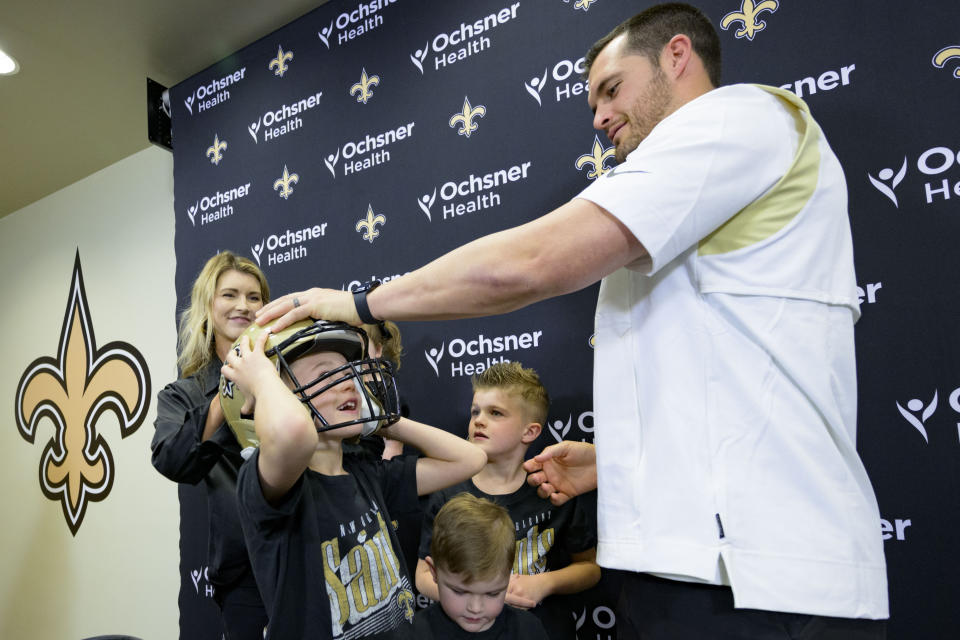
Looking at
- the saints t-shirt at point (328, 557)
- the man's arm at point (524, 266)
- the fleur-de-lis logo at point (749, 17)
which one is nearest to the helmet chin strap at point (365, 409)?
the saints t-shirt at point (328, 557)

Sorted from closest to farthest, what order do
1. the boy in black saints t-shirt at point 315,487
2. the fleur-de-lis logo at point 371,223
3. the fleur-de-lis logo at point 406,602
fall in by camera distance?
the boy in black saints t-shirt at point 315,487 → the fleur-de-lis logo at point 406,602 → the fleur-de-lis logo at point 371,223

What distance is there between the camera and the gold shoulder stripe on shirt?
1.27 meters

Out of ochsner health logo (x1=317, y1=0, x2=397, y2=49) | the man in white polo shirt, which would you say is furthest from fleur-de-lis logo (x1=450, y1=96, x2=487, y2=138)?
the man in white polo shirt

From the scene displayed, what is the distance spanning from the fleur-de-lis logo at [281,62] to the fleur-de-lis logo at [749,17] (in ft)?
7.52

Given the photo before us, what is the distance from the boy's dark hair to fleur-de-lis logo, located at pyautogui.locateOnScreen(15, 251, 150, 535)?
4069 millimetres

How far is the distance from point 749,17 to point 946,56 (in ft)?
2.02

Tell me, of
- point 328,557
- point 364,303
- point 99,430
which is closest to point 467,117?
point 364,303

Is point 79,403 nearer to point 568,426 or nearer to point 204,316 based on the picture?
point 204,316

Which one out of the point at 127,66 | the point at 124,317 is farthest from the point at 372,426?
the point at 124,317

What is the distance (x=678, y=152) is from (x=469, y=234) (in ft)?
5.50

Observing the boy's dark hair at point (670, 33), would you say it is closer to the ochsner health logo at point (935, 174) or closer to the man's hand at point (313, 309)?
the ochsner health logo at point (935, 174)

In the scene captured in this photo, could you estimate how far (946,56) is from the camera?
1.99 metres

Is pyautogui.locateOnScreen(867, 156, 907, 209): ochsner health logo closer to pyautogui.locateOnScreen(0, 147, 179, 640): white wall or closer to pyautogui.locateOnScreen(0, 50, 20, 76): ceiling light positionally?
pyautogui.locateOnScreen(0, 147, 179, 640): white wall

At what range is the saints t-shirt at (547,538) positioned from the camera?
2.27m
